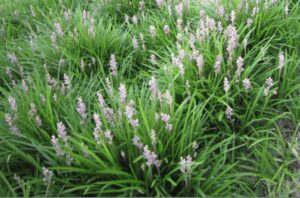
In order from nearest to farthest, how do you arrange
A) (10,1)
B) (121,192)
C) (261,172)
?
(121,192) → (261,172) → (10,1)

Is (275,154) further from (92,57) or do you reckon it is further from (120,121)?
(92,57)

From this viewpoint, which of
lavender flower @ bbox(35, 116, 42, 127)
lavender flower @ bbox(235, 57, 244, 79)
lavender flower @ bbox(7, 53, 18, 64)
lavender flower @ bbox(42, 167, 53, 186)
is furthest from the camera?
lavender flower @ bbox(7, 53, 18, 64)

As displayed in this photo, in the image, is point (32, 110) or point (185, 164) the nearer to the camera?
point (185, 164)

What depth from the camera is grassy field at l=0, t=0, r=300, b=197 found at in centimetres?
232

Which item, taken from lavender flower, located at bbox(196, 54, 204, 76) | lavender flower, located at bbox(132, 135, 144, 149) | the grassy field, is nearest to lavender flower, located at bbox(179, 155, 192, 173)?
the grassy field

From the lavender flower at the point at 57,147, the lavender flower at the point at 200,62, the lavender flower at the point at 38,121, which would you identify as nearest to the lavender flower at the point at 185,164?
the lavender flower at the point at 57,147

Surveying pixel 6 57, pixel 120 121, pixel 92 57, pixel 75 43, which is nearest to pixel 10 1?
pixel 6 57

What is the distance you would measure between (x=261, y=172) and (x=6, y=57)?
3.20 meters

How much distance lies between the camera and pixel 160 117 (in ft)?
8.32

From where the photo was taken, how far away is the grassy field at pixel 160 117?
7.61 feet

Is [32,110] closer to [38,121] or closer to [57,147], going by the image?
[38,121]

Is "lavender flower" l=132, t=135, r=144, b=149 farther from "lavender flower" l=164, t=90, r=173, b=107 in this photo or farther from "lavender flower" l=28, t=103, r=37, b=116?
"lavender flower" l=28, t=103, r=37, b=116

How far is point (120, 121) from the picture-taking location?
2.47 m

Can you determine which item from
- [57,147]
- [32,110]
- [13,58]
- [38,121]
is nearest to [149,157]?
[57,147]
